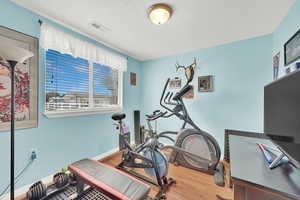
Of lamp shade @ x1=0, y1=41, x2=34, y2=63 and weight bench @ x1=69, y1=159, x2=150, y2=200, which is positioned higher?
lamp shade @ x1=0, y1=41, x2=34, y2=63

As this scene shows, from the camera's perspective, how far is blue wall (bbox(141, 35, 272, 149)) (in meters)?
1.98

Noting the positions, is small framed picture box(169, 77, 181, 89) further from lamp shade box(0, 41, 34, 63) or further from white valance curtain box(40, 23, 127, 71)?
lamp shade box(0, 41, 34, 63)

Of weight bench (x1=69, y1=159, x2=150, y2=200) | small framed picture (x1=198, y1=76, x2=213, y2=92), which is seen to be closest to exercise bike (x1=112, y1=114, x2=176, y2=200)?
weight bench (x1=69, y1=159, x2=150, y2=200)

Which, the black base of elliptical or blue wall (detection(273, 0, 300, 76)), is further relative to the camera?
the black base of elliptical

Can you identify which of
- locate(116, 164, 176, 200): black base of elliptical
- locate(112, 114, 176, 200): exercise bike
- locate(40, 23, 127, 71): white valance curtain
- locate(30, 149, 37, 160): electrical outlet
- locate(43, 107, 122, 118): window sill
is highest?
locate(40, 23, 127, 71): white valance curtain

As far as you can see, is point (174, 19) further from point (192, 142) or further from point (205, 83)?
point (192, 142)

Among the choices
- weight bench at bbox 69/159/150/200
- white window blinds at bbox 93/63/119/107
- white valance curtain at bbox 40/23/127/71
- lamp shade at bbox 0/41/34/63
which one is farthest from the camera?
white window blinds at bbox 93/63/119/107

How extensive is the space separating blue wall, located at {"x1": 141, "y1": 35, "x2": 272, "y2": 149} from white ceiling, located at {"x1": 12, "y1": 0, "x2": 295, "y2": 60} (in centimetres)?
21

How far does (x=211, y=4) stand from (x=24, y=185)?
3089mm

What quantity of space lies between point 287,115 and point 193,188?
4.70 feet

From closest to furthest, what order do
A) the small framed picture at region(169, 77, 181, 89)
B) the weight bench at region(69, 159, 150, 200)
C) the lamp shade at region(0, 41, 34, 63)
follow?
the lamp shade at region(0, 41, 34, 63)
the weight bench at region(69, 159, 150, 200)
the small framed picture at region(169, 77, 181, 89)

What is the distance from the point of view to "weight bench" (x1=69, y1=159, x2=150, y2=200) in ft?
3.52

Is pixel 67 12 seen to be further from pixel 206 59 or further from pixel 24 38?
pixel 206 59

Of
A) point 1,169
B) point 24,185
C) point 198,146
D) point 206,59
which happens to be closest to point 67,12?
point 1,169
